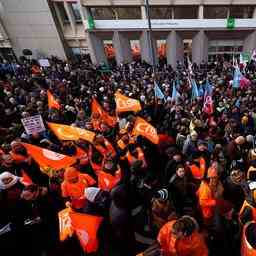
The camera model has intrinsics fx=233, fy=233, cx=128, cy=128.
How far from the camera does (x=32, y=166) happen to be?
4.78 m

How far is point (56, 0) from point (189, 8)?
9.68 metres

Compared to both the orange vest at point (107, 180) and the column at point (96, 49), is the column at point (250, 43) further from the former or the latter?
the orange vest at point (107, 180)

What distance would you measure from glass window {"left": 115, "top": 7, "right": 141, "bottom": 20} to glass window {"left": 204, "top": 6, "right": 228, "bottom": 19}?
190 inches

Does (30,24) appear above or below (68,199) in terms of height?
above

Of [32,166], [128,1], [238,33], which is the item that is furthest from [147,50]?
[32,166]

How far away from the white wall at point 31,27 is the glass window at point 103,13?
3293mm

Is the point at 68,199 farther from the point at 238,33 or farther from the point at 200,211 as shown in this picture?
the point at 238,33

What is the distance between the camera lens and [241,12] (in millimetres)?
16672

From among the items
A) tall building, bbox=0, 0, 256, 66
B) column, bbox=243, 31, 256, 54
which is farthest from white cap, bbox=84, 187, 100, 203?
column, bbox=243, 31, 256, 54

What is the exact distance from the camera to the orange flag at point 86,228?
10.0 feet

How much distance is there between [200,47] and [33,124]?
51.1 feet

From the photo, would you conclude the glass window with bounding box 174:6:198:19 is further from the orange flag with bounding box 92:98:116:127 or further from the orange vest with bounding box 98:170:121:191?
the orange vest with bounding box 98:170:121:191

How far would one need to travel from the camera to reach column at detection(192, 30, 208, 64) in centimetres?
1738

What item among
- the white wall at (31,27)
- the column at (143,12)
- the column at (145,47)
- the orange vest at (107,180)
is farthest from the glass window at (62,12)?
the orange vest at (107,180)
